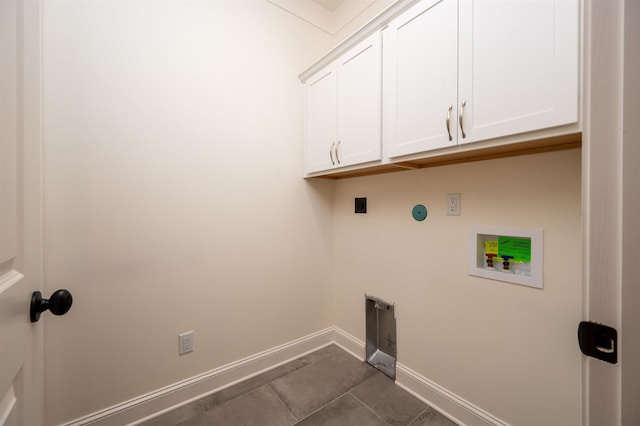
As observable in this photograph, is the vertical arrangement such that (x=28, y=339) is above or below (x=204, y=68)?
below

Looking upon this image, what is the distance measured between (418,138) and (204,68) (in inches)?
53.1

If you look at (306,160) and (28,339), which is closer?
(28,339)

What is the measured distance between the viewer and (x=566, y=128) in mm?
904

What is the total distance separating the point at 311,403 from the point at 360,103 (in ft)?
5.88

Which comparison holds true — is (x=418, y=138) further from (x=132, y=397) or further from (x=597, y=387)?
(x=132, y=397)

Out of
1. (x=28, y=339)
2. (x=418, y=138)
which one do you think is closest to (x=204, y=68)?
(x=418, y=138)

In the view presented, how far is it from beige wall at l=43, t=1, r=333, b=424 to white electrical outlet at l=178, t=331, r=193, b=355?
0.12ft

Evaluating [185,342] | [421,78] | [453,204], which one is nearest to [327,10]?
[421,78]

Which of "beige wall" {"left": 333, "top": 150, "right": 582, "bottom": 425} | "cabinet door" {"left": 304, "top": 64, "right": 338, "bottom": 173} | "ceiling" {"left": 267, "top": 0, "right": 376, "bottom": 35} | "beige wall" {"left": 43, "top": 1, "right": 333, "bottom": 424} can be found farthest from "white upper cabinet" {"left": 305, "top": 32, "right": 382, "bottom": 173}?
"ceiling" {"left": 267, "top": 0, "right": 376, "bottom": 35}

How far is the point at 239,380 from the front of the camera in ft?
5.84

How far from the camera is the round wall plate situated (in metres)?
1.61

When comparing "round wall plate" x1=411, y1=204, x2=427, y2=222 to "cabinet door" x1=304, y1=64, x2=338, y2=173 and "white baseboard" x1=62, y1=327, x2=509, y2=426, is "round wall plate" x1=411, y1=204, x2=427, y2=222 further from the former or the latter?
"white baseboard" x1=62, y1=327, x2=509, y2=426

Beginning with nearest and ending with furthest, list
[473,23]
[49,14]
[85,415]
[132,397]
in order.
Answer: [473,23] → [49,14] → [85,415] → [132,397]

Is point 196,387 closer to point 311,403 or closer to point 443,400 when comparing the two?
point 311,403
